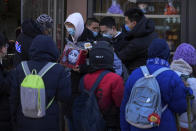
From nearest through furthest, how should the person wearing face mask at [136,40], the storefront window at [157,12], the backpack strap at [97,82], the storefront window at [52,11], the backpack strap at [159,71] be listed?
the backpack strap at [159,71] < the backpack strap at [97,82] < the person wearing face mask at [136,40] < the storefront window at [52,11] < the storefront window at [157,12]

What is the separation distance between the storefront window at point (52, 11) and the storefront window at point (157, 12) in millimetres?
676

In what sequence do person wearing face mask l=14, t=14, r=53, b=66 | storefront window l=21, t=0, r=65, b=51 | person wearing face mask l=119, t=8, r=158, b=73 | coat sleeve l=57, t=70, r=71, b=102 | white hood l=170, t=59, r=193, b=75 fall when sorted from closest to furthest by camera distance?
coat sleeve l=57, t=70, r=71, b=102
white hood l=170, t=59, r=193, b=75
person wearing face mask l=119, t=8, r=158, b=73
person wearing face mask l=14, t=14, r=53, b=66
storefront window l=21, t=0, r=65, b=51

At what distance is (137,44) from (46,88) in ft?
5.25

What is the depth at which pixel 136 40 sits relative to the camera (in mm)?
4707

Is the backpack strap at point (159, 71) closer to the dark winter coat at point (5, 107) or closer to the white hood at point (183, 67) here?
the white hood at point (183, 67)

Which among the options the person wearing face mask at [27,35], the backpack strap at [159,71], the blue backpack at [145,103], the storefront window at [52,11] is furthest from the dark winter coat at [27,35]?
the backpack strap at [159,71]

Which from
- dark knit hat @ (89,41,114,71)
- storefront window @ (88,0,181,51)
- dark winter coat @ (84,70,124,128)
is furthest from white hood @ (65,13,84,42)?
storefront window @ (88,0,181,51)

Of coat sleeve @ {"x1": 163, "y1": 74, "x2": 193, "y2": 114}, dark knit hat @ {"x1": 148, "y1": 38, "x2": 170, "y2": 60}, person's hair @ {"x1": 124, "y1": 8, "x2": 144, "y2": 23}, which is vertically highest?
person's hair @ {"x1": 124, "y1": 8, "x2": 144, "y2": 23}

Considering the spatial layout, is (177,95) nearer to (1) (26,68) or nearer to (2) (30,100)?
(2) (30,100)

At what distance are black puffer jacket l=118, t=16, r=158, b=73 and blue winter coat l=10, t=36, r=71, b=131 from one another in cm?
126

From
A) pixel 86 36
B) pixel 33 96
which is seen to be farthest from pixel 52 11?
pixel 33 96

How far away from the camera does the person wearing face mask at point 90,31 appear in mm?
4992

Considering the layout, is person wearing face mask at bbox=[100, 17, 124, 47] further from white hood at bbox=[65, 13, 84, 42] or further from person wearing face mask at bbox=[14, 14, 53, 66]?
person wearing face mask at bbox=[14, 14, 53, 66]

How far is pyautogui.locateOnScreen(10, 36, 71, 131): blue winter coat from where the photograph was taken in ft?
11.9
